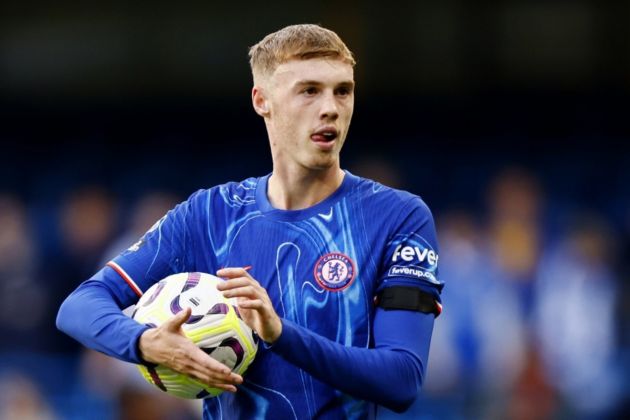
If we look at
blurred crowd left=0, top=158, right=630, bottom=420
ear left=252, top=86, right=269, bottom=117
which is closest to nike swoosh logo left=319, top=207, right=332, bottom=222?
ear left=252, top=86, right=269, bottom=117

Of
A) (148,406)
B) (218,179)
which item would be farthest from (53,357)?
(218,179)

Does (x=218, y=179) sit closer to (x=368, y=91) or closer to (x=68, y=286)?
(x=368, y=91)

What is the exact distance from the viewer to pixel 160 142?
16.2m

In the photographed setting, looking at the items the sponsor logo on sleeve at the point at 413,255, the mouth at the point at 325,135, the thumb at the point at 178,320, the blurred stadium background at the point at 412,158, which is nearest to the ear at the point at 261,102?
the mouth at the point at 325,135

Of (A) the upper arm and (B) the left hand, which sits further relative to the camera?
(A) the upper arm

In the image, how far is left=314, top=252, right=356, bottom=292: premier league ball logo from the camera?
4566 mm

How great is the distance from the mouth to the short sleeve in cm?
38

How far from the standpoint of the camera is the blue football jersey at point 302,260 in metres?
4.54

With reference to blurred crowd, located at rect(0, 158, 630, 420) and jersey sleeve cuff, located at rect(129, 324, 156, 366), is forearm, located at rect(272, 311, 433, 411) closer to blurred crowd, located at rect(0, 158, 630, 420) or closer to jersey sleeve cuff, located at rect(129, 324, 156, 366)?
jersey sleeve cuff, located at rect(129, 324, 156, 366)

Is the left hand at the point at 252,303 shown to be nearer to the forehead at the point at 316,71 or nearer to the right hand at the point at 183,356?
the right hand at the point at 183,356

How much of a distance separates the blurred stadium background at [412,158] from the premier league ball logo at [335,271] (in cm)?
472

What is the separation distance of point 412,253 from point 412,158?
1030 centimetres

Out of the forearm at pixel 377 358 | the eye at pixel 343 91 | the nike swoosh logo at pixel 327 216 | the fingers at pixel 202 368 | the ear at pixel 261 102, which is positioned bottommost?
the fingers at pixel 202 368

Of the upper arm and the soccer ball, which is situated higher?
the upper arm
